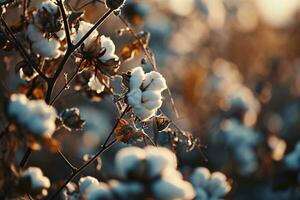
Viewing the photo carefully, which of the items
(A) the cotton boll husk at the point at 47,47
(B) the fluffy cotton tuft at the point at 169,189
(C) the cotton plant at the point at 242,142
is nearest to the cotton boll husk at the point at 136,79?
(A) the cotton boll husk at the point at 47,47

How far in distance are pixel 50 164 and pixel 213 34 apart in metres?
5.44

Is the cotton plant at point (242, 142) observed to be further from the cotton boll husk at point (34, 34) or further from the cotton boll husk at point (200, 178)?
the cotton boll husk at point (34, 34)

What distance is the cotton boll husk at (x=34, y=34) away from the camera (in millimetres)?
1811

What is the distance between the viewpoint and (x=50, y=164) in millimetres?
4809

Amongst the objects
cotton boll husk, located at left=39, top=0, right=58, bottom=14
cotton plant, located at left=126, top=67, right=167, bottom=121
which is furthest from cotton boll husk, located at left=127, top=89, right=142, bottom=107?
cotton boll husk, located at left=39, top=0, right=58, bottom=14

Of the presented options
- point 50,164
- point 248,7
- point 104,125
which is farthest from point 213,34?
point 50,164

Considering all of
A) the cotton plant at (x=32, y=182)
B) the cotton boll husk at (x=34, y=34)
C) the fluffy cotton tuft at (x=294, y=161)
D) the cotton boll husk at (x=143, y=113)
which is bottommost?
the cotton plant at (x=32, y=182)

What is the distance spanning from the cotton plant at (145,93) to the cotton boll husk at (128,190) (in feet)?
1.41

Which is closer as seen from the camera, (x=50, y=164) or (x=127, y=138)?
(x=127, y=138)

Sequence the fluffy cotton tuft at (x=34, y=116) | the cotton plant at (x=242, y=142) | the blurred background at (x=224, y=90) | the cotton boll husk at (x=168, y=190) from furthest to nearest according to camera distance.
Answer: the cotton plant at (x=242, y=142) < the blurred background at (x=224, y=90) < the fluffy cotton tuft at (x=34, y=116) < the cotton boll husk at (x=168, y=190)

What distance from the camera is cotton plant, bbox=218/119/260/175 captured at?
4.10 metres

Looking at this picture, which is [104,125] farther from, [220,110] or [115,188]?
[115,188]

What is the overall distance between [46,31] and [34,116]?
0.52 meters

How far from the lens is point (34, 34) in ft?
5.96
